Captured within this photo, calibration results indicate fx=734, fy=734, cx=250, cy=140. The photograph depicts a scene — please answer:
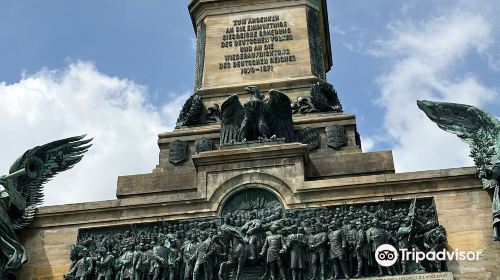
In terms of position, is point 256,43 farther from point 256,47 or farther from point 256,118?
point 256,118

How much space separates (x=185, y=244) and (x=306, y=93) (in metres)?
7.28

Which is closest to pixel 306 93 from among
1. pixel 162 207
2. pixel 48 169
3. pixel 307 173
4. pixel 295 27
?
pixel 295 27

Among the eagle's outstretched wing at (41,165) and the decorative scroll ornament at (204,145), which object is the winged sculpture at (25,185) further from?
the decorative scroll ornament at (204,145)

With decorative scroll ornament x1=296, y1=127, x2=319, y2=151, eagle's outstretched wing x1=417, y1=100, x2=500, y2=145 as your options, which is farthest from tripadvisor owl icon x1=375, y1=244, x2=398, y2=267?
decorative scroll ornament x1=296, y1=127, x2=319, y2=151

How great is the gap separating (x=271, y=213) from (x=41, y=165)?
6.74 meters

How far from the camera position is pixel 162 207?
18.8 meters

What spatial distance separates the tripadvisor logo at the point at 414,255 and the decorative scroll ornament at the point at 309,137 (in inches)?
189

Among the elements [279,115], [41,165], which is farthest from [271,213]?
[41,165]

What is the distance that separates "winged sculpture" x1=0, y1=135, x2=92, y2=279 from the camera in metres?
18.2

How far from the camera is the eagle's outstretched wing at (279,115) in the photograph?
20203mm

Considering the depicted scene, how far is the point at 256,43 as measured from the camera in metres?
23.9

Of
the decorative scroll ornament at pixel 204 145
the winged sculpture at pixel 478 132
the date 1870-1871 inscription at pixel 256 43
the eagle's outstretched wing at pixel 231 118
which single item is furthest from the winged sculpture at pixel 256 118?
the winged sculpture at pixel 478 132

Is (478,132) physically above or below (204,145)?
below

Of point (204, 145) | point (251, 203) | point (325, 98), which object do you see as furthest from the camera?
point (325, 98)
